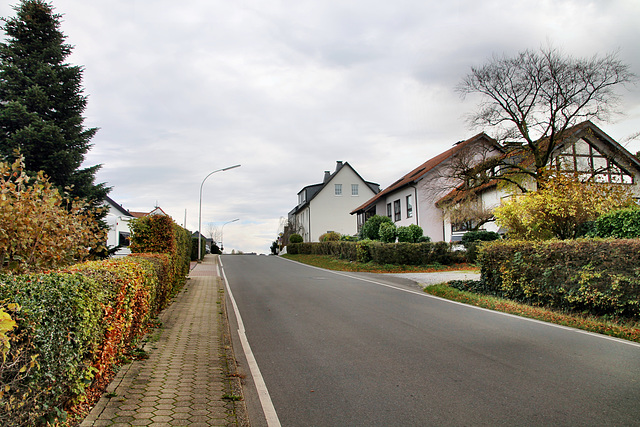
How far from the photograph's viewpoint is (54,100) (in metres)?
19.4

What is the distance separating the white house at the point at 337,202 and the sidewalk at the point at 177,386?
45.3 metres

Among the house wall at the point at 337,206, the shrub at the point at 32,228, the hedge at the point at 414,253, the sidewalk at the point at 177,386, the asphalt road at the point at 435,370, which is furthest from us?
the house wall at the point at 337,206

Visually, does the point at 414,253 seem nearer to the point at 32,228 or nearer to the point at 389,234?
the point at 389,234

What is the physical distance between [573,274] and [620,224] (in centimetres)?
533

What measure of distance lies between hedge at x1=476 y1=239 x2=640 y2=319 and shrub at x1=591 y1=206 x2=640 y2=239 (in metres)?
3.98

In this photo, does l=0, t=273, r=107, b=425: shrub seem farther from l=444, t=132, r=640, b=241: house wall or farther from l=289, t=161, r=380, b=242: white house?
l=289, t=161, r=380, b=242: white house

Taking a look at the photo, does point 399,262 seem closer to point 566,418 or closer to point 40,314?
point 566,418

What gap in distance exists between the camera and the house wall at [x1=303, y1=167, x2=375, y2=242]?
177 ft

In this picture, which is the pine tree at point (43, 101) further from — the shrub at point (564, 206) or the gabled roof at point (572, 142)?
the gabled roof at point (572, 142)

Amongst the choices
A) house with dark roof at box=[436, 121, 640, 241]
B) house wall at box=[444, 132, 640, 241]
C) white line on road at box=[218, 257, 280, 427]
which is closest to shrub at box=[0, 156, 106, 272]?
white line on road at box=[218, 257, 280, 427]

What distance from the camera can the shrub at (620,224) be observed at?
1336 cm

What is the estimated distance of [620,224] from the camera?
14.0m

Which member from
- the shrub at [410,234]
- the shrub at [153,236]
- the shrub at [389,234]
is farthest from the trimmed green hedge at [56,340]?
the shrub at [389,234]

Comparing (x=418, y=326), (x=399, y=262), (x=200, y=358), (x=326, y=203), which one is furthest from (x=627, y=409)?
(x=326, y=203)
